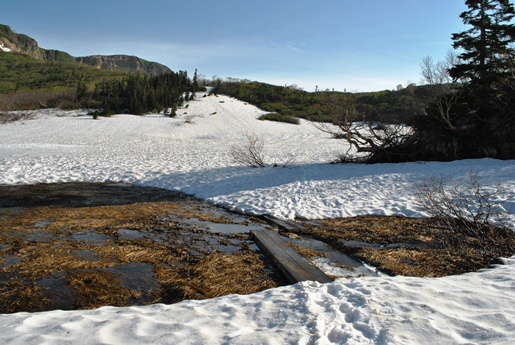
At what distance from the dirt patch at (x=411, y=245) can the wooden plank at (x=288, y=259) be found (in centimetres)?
123

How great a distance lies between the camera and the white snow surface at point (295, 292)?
120 inches

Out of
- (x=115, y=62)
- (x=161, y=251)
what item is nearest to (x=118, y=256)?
(x=161, y=251)

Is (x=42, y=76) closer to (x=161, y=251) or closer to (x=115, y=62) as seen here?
(x=161, y=251)

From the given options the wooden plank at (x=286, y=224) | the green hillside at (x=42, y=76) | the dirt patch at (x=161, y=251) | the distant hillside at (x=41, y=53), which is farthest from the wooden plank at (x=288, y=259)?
the distant hillside at (x=41, y=53)

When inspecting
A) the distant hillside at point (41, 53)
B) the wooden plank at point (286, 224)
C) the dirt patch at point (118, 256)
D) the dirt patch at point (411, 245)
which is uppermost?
the distant hillside at point (41, 53)

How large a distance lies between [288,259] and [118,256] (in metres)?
2.93

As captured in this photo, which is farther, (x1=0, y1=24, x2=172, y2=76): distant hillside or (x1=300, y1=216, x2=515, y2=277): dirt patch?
(x1=0, y1=24, x2=172, y2=76): distant hillside

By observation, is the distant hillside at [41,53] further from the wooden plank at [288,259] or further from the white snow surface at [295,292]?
the wooden plank at [288,259]

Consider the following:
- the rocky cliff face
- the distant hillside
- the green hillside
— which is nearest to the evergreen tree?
the green hillside

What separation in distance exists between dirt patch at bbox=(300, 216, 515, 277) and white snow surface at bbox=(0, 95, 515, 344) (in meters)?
0.59

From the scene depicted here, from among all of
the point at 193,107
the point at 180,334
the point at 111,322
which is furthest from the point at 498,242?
the point at 193,107

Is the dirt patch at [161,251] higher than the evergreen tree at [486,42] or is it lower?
lower

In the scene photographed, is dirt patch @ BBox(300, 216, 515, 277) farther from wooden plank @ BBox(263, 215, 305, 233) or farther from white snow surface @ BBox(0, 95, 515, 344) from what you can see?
white snow surface @ BBox(0, 95, 515, 344)

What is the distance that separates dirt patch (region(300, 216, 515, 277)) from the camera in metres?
5.58
